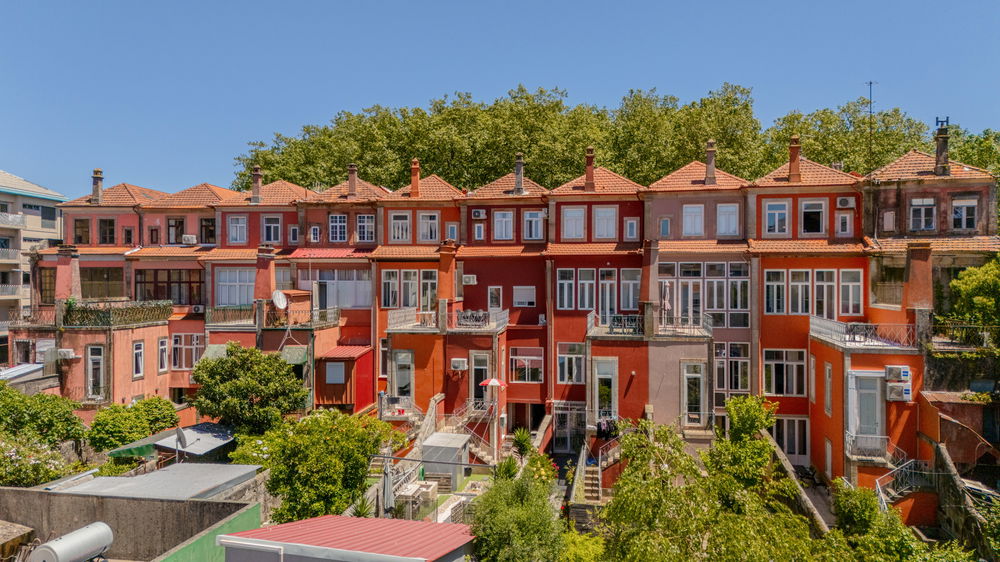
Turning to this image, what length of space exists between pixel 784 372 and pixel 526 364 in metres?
9.95

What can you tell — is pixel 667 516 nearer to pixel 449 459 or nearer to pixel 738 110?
pixel 449 459

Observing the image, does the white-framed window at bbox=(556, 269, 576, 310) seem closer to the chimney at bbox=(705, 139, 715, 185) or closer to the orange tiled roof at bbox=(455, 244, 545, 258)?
the orange tiled roof at bbox=(455, 244, 545, 258)

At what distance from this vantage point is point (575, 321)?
2705cm

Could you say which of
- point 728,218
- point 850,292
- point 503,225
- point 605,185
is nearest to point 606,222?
point 605,185

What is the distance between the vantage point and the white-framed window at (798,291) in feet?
81.7

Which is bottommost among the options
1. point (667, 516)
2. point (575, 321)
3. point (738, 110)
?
point (667, 516)

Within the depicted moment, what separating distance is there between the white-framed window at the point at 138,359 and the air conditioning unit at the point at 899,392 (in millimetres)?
27892

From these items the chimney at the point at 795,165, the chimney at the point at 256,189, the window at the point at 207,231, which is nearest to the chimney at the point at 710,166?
the chimney at the point at 795,165

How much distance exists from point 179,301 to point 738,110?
30.8 m

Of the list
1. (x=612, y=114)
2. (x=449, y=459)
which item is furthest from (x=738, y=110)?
(x=449, y=459)

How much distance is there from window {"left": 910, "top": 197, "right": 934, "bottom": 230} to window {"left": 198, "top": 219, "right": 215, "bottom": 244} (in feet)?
99.3

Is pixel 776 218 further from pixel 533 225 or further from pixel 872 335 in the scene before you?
pixel 533 225

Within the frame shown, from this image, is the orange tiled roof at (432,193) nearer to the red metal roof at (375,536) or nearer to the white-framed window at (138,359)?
the white-framed window at (138,359)

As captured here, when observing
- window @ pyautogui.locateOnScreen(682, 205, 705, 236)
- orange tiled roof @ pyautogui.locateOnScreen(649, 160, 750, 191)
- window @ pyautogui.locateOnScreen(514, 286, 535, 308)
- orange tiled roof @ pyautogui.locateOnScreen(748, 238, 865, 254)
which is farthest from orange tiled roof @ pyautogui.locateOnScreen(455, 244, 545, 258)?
orange tiled roof @ pyautogui.locateOnScreen(748, 238, 865, 254)
